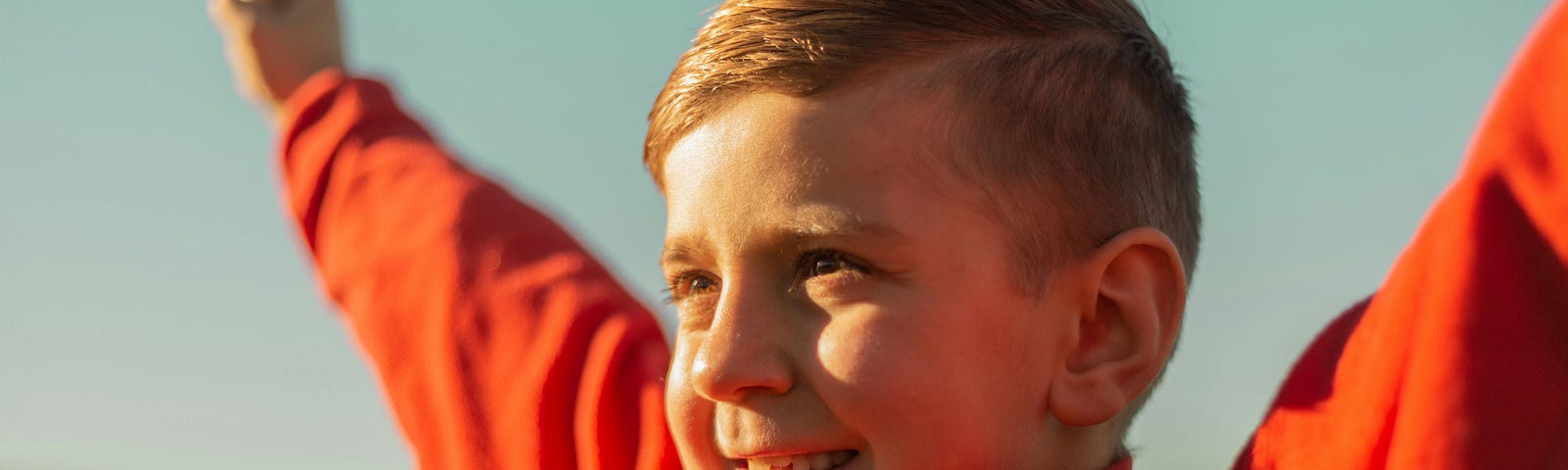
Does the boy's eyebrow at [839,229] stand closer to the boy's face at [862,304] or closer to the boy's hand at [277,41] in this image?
the boy's face at [862,304]

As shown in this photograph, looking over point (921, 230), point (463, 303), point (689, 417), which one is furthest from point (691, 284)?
point (463, 303)

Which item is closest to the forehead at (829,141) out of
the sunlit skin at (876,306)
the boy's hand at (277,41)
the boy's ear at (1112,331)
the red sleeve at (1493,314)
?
the sunlit skin at (876,306)

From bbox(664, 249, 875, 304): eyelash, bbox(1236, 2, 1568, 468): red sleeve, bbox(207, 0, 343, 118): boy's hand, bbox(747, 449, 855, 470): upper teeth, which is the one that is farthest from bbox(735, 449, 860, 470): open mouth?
bbox(207, 0, 343, 118): boy's hand

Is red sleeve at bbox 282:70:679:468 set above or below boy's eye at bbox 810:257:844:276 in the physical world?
below

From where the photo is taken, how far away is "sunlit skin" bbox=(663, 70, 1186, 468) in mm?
1025

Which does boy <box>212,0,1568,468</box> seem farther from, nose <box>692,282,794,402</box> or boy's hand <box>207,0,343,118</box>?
boy's hand <box>207,0,343,118</box>

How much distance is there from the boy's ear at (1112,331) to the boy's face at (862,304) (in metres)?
0.02

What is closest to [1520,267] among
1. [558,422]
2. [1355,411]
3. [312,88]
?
[1355,411]

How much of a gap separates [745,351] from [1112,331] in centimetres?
26

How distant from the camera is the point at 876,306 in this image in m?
1.03

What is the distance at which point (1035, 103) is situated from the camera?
1.11 metres

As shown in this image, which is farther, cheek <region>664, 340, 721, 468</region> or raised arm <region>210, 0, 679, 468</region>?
raised arm <region>210, 0, 679, 468</region>

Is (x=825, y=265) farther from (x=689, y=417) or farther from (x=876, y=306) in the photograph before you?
(x=689, y=417)

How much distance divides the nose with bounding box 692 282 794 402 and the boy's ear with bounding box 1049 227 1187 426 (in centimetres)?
19
